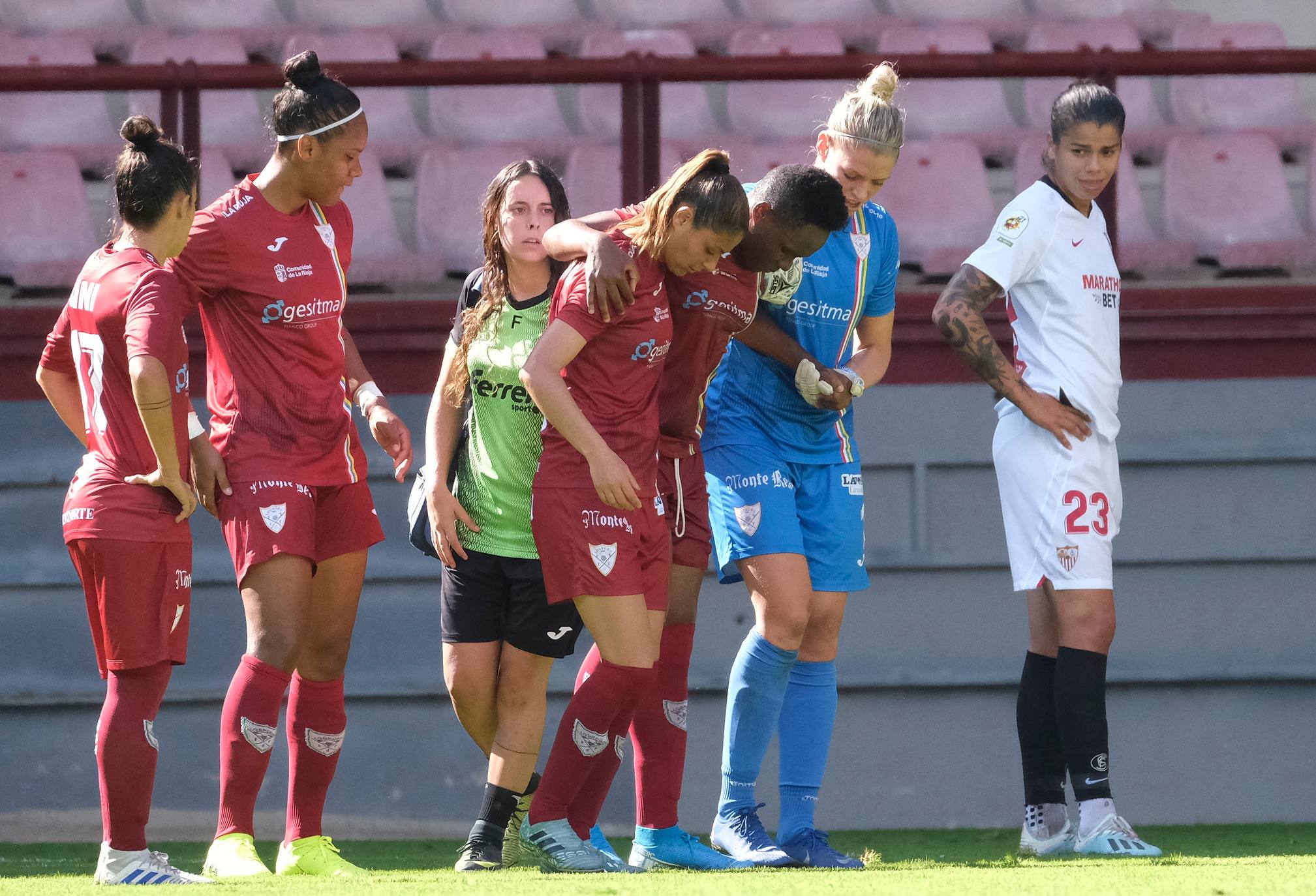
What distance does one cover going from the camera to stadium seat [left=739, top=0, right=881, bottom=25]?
845 centimetres

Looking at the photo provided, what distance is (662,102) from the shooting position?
755cm

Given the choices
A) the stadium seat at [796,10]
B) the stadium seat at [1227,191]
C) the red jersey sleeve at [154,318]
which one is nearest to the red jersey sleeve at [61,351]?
the red jersey sleeve at [154,318]

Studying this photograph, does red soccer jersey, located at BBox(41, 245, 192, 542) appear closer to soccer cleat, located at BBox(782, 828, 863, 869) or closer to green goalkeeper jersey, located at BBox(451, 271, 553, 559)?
green goalkeeper jersey, located at BBox(451, 271, 553, 559)

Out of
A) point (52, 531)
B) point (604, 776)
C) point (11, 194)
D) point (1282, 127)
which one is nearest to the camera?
point (604, 776)

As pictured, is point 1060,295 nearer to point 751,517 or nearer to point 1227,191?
point 751,517

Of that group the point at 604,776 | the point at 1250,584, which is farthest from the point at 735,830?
the point at 1250,584

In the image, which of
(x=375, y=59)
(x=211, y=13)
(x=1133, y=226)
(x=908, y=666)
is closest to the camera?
(x=908, y=666)

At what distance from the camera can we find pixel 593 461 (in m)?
3.21

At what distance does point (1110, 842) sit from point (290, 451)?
83.8 inches

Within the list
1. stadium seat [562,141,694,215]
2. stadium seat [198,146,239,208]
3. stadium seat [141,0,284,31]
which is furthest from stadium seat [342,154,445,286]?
stadium seat [141,0,284,31]

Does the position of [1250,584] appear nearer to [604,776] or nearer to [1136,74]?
[1136,74]

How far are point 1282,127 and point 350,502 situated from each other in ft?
17.7

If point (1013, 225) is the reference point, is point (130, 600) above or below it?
below

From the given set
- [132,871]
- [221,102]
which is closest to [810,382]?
[132,871]
